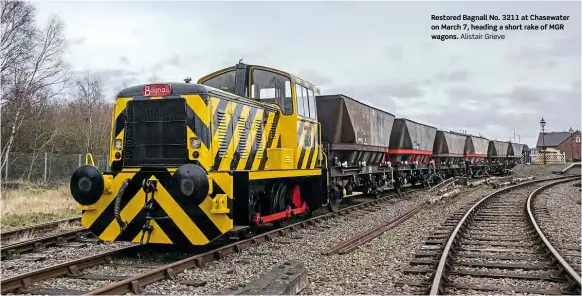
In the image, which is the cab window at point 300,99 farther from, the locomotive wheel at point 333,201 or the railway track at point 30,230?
the railway track at point 30,230

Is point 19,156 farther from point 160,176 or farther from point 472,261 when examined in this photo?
point 472,261

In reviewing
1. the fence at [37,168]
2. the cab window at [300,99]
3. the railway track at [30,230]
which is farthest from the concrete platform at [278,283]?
the fence at [37,168]

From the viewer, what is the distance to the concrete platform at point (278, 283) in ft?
15.7

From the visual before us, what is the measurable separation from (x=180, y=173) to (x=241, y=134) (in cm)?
193

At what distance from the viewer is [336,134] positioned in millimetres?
13773

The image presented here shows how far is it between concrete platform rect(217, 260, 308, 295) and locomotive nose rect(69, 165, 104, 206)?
2.79 m

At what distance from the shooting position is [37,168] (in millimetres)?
22359

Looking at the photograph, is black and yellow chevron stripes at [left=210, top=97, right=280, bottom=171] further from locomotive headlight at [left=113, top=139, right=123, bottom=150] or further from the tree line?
the tree line

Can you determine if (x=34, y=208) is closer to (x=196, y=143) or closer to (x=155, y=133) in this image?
(x=155, y=133)

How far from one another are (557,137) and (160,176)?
105 m

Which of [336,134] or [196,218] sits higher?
[336,134]

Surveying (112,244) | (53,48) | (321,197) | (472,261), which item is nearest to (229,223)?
(112,244)

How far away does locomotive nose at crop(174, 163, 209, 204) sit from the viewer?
Result: 634 centimetres

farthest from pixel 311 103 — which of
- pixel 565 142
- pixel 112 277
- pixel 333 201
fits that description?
pixel 565 142
